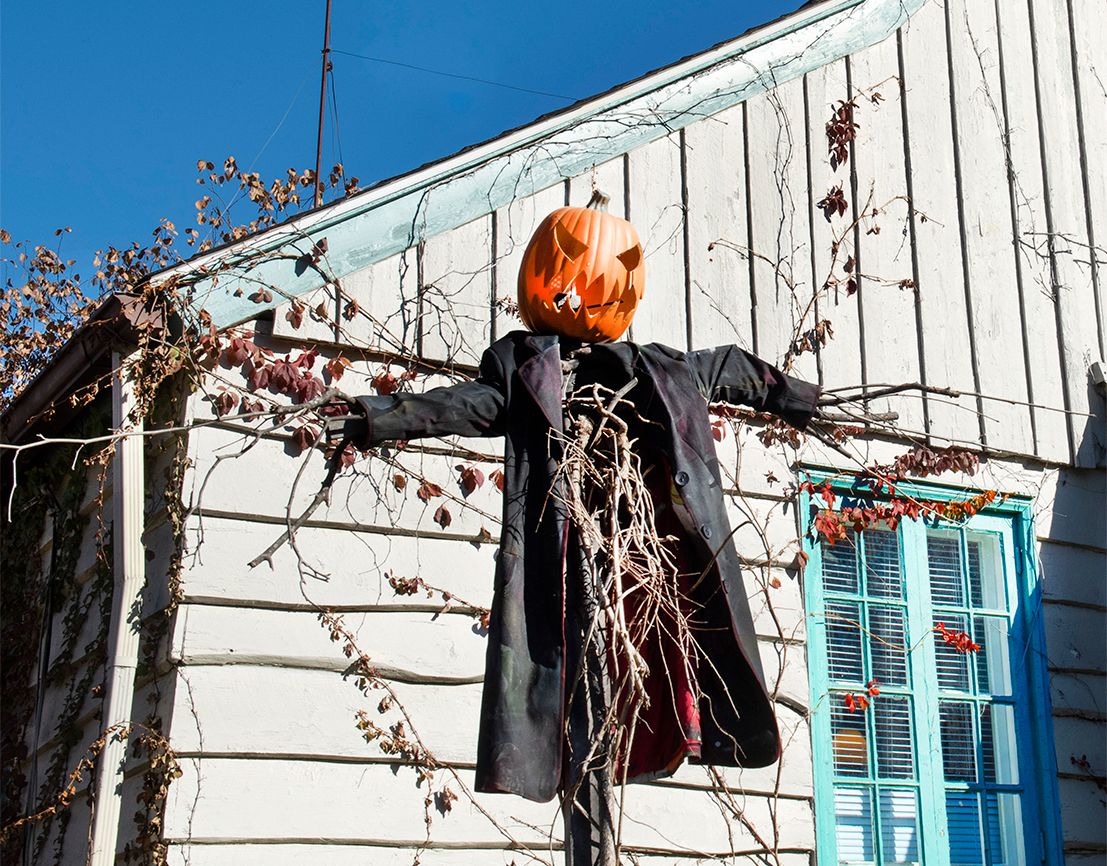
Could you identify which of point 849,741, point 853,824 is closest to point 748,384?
point 849,741

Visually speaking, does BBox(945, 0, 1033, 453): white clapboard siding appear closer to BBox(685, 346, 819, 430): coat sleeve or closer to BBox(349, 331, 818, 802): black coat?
BBox(685, 346, 819, 430): coat sleeve

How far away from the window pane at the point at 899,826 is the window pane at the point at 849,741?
0.14m

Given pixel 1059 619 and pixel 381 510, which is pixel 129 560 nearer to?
pixel 381 510

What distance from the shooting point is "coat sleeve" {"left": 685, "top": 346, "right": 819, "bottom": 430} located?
3215mm

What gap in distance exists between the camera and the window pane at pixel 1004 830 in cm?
519

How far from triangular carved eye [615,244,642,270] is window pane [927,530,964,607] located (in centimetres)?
265

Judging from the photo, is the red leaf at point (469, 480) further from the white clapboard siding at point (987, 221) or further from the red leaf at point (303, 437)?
the white clapboard siding at point (987, 221)

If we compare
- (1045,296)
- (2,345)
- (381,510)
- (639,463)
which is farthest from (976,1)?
(2,345)

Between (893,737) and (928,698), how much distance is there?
23 cm

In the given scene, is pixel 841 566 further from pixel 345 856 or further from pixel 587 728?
pixel 587 728

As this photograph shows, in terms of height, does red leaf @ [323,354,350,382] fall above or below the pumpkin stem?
below

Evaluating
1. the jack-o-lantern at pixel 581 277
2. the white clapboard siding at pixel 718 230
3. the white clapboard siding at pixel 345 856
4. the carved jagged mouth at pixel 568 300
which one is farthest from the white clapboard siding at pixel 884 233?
Result: the carved jagged mouth at pixel 568 300

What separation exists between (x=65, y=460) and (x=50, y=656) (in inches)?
31.8

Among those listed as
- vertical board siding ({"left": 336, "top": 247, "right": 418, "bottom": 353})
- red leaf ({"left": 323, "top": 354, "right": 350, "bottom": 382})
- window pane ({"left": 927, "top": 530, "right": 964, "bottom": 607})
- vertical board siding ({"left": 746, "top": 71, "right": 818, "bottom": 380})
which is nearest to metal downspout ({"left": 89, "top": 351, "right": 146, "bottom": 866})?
red leaf ({"left": 323, "top": 354, "right": 350, "bottom": 382})
